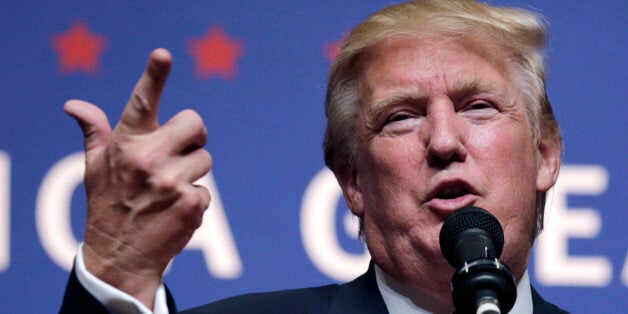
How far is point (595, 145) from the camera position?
2465 millimetres

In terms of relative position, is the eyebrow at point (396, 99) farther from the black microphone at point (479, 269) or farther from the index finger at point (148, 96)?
the index finger at point (148, 96)

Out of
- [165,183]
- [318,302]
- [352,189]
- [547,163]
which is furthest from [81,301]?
[547,163]

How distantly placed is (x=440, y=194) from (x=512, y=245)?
0.15 meters

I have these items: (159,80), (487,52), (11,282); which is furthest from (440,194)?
(11,282)

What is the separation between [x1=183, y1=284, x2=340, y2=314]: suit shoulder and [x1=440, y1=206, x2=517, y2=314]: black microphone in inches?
20.3

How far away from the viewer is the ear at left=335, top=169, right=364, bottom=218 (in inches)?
77.3

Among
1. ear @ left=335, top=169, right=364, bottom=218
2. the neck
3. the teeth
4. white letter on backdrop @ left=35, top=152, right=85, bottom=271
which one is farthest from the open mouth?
white letter on backdrop @ left=35, top=152, right=85, bottom=271

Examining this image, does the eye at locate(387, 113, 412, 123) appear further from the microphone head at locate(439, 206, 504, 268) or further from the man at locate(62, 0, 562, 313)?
the microphone head at locate(439, 206, 504, 268)

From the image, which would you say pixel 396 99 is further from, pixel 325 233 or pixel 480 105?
pixel 325 233

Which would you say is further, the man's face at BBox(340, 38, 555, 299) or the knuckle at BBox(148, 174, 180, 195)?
the man's face at BBox(340, 38, 555, 299)

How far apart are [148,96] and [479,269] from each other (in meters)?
0.42

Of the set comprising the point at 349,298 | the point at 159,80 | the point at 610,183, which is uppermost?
the point at 159,80

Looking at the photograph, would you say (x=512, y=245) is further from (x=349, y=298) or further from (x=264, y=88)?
(x=264, y=88)

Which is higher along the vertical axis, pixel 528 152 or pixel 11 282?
pixel 528 152
